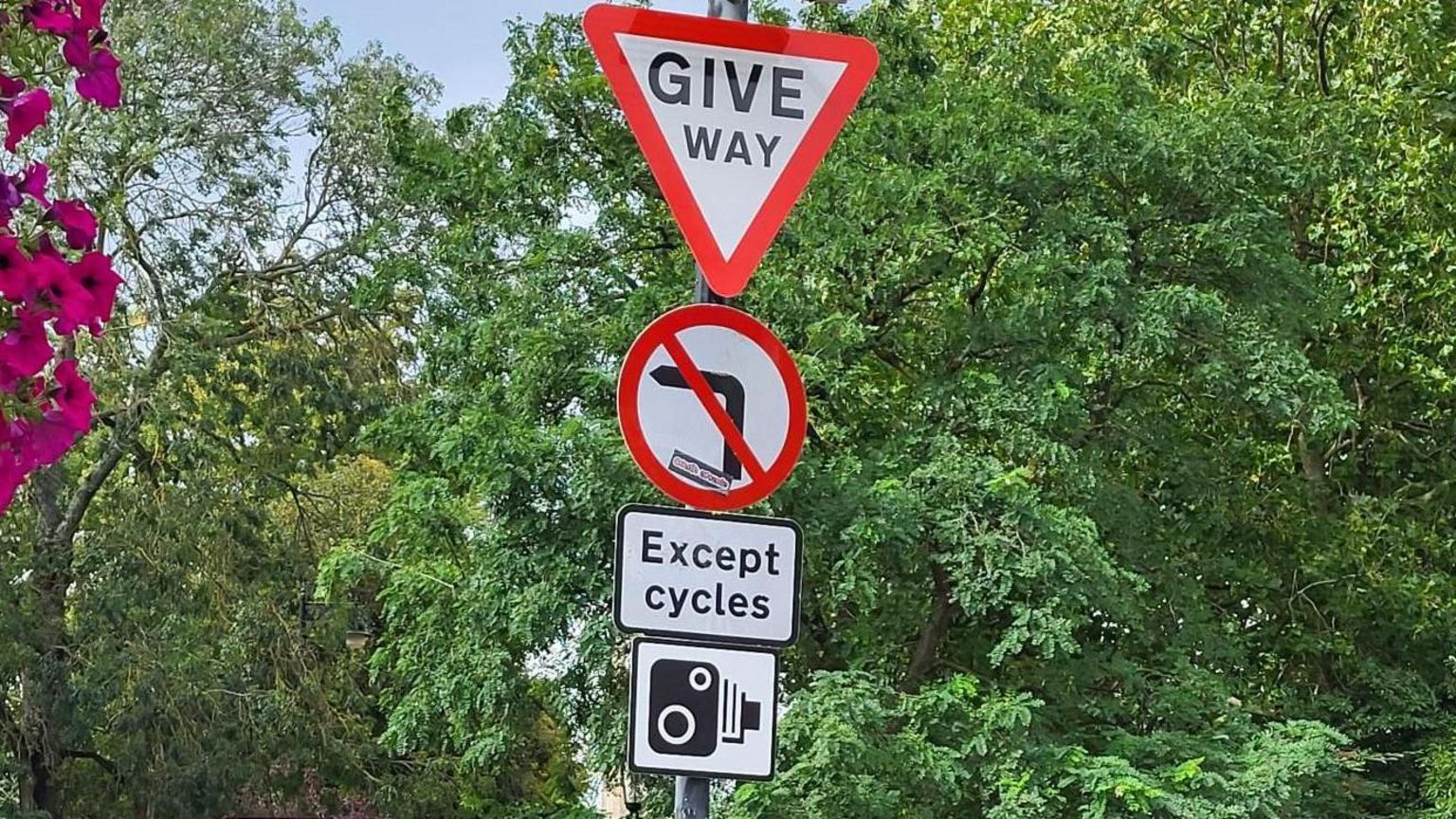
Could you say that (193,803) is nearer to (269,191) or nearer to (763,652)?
(269,191)

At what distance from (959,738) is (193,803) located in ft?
35.0

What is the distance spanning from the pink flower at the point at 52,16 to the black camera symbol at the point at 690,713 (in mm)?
1576

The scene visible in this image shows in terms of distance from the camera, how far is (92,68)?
2.29 metres

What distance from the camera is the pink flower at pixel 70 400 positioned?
87.4 inches

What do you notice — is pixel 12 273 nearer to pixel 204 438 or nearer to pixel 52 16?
pixel 52 16

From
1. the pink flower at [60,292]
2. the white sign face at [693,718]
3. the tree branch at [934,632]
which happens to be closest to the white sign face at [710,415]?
the white sign face at [693,718]

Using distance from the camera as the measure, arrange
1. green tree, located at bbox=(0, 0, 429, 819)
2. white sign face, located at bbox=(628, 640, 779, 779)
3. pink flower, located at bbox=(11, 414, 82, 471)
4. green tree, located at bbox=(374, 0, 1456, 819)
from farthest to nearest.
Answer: green tree, located at bbox=(0, 0, 429, 819) → green tree, located at bbox=(374, 0, 1456, 819) → white sign face, located at bbox=(628, 640, 779, 779) → pink flower, located at bbox=(11, 414, 82, 471)

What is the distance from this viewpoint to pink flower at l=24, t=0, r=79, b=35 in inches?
88.5

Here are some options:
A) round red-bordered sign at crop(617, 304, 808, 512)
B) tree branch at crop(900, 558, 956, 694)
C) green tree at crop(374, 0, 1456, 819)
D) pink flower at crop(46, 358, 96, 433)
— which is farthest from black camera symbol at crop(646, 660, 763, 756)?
tree branch at crop(900, 558, 956, 694)

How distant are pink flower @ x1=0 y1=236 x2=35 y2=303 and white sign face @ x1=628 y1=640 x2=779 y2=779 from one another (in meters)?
1.53

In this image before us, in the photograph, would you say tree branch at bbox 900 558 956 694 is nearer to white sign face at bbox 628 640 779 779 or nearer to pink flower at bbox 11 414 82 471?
white sign face at bbox 628 640 779 779

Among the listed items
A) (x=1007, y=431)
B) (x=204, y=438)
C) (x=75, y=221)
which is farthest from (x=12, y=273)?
(x=204, y=438)

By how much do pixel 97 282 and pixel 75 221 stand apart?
0.11 metres

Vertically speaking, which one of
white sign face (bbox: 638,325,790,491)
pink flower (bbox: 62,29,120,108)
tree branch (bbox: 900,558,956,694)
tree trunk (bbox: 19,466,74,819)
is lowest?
pink flower (bbox: 62,29,120,108)
